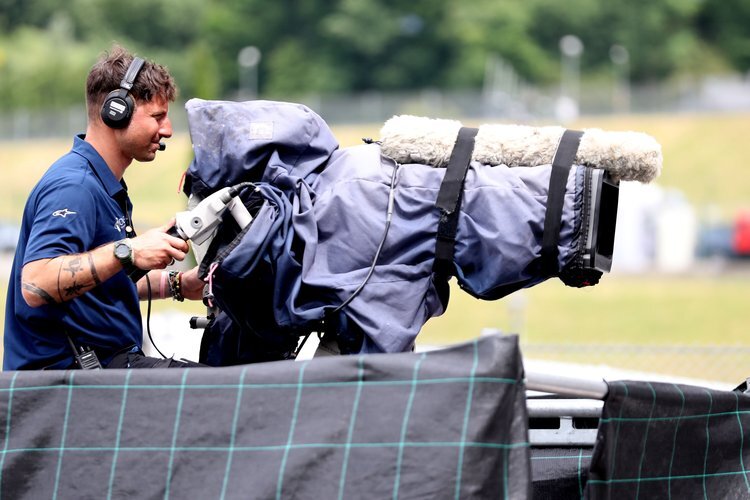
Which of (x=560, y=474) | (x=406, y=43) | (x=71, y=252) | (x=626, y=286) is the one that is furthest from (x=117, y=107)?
(x=406, y=43)

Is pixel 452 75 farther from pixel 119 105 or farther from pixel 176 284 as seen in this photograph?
pixel 119 105

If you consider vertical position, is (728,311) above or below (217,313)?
below

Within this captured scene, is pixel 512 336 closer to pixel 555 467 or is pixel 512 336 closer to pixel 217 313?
pixel 555 467

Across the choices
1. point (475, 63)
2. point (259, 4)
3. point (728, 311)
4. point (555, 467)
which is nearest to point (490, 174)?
point (555, 467)

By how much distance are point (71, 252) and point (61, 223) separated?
0.11m

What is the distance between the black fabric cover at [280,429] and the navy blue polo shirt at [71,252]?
28.8 inches

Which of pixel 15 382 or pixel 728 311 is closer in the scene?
pixel 15 382

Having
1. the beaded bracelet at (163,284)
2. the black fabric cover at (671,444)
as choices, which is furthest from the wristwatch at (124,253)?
the black fabric cover at (671,444)

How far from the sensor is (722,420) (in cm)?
340

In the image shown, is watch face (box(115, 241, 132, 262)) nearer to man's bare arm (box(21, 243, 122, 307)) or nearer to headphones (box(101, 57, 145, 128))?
man's bare arm (box(21, 243, 122, 307))

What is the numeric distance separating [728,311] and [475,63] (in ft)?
178

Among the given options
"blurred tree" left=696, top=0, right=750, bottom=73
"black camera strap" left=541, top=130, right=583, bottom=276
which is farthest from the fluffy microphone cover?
"blurred tree" left=696, top=0, right=750, bottom=73

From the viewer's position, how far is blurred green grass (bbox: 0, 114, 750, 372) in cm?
2305

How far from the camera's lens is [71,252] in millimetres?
3818
